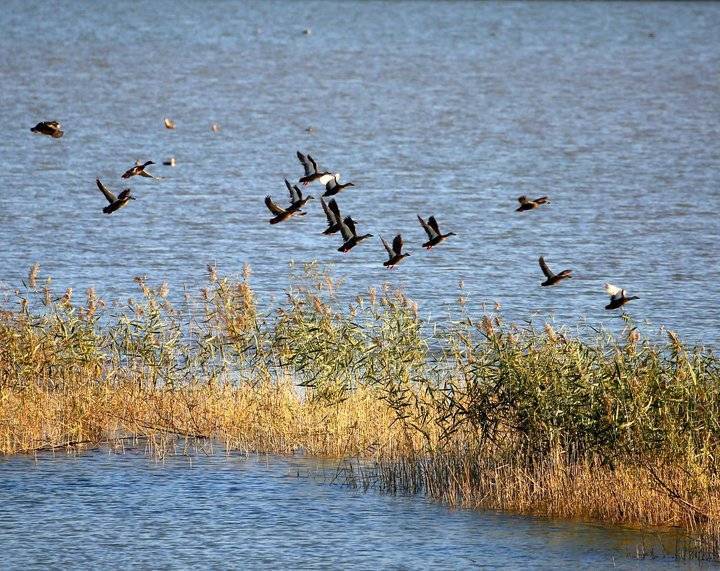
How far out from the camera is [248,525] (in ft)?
55.5

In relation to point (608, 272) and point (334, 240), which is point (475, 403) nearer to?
point (608, 272)

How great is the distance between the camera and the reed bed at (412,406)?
16406mm

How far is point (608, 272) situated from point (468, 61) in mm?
66917

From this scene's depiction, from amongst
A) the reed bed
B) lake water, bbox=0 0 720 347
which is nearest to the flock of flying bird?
the reed bed

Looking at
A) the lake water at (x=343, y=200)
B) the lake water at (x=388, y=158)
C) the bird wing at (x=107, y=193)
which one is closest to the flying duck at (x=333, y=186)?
the bird wing at (x=107, y=193)

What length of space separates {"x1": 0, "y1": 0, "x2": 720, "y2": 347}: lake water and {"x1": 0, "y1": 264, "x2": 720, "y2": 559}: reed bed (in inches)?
226

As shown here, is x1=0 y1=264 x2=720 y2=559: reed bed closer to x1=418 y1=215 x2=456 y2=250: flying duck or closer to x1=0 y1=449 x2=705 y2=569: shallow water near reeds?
x1=0 y1=449 x2=705 y2=569: shallow water near reeds

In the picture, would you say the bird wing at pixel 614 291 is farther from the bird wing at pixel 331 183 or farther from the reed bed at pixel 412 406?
the bird wing at pixel 331 183

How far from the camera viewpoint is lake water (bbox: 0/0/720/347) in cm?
3241

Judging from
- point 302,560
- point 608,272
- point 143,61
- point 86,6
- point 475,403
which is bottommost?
point 302,560

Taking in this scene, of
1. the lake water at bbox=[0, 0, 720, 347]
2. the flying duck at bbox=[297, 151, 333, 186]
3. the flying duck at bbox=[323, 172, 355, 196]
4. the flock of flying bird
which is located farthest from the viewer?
the lake water at bbox=[0, 0, 720, 347]

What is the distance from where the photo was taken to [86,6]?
152 m

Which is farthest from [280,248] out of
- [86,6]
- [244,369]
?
[86,6]

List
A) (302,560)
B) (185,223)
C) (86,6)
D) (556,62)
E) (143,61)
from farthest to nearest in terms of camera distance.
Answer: (86,6), (556,62), (143,61), (185,223), (302,560)
